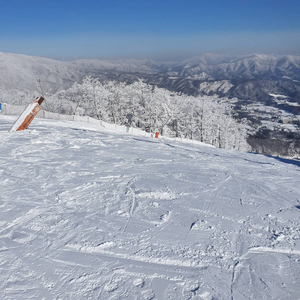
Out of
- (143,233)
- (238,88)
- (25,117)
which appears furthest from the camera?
(238,88)

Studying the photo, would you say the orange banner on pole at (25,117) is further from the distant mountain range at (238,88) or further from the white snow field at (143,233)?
the distant mountain range at (238,88)

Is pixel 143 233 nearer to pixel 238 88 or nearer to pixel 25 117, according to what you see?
pixel 25 117


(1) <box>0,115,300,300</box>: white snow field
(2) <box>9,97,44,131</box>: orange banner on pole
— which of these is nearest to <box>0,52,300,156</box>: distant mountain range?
(2) <box>9,97,44,131</box>: orange banner on pole

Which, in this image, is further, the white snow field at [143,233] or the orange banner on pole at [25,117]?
the orange banner on pole at [25,117]

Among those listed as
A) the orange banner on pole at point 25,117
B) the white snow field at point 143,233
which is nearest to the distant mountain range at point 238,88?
the orange banner on pole at point 25,117

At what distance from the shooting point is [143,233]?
4.33 m

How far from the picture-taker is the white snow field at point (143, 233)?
10.3 ft

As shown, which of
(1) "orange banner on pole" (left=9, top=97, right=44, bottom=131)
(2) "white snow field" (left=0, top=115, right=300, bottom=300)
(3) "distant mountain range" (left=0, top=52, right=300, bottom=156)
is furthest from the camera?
(3) "distant mountain range" (left=0, top=52, right=300, bottom=156)

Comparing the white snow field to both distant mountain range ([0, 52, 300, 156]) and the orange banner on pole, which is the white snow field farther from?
distant mountain range ([0, 52, 300, 156])

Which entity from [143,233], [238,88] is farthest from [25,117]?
[238,88]

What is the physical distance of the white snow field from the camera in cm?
314

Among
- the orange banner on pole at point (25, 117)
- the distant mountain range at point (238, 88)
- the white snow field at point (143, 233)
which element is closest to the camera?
the white snow field at point (143, 233)

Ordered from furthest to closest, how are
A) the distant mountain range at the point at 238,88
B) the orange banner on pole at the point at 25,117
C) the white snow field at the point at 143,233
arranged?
1. the distant mountain range at the point at 238,88
2. the orange banner on pole at the point at 25,117
3. the white snow field at the point at 143,233

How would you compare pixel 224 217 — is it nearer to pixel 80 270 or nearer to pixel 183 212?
pixel 183 212
